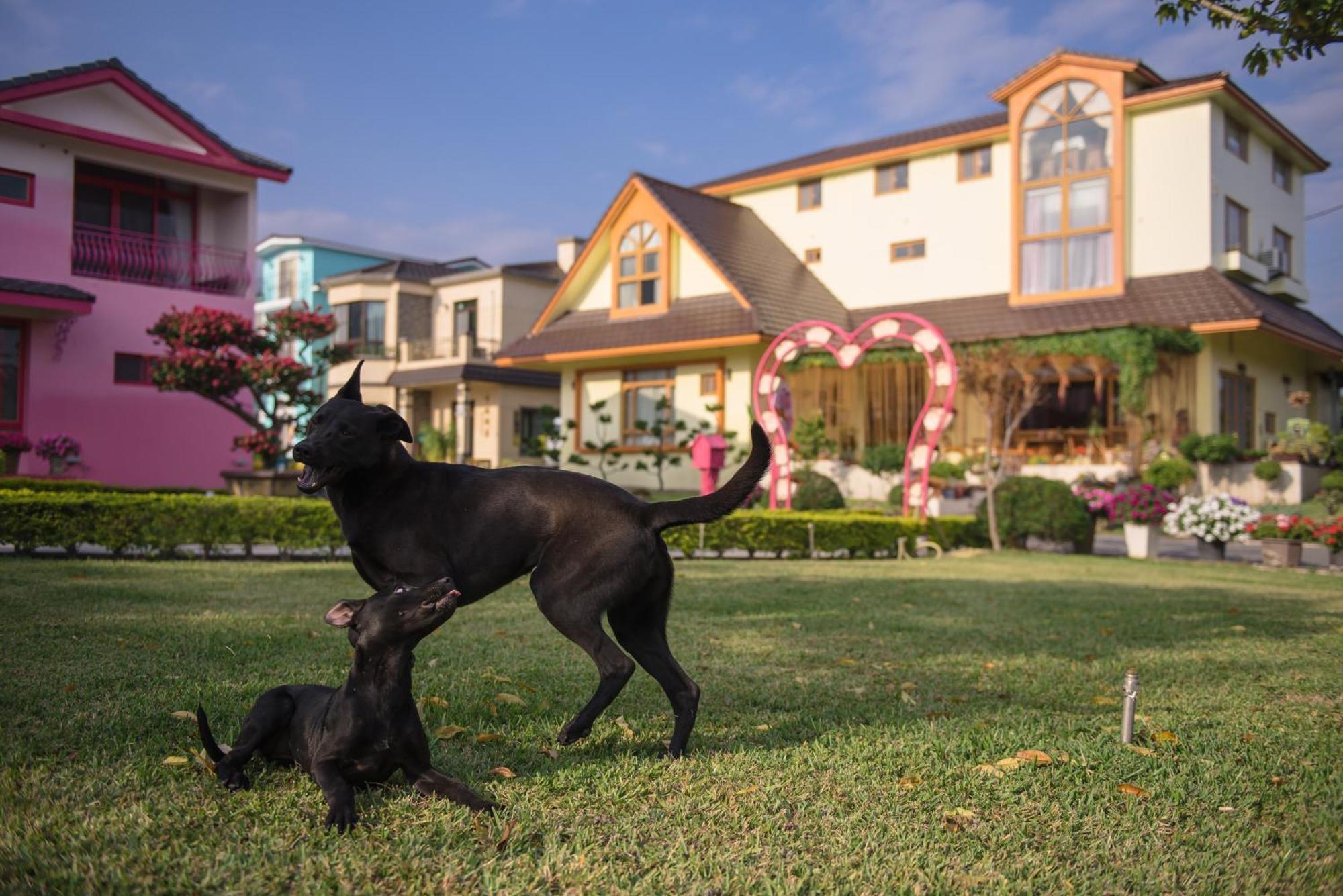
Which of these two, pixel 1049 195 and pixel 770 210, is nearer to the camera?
pixel 1049 195

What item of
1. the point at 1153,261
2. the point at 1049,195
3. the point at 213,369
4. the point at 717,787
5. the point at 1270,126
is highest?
the point at 1270,126

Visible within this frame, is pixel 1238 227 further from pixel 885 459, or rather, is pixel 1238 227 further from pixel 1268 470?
pixel 885 459

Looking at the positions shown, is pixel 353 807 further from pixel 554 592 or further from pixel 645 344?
pixel 645 344

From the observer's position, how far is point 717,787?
11.2 ft

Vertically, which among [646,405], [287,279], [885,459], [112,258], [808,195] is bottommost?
[885,459]

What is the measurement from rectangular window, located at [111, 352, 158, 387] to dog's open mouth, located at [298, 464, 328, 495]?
726 inches

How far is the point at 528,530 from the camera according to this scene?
3.69 meters

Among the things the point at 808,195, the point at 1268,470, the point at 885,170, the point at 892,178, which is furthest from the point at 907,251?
the point at 1268,470

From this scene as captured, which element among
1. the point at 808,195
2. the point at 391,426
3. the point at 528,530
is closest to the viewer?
the point at 391,426

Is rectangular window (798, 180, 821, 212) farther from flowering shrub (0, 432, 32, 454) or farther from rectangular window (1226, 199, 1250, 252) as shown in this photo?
flowering shrub (0, 432, 32, 454)

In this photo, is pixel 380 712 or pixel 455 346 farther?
pixel 455 346

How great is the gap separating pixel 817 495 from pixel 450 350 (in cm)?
1874

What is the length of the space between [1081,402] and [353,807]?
2759cm

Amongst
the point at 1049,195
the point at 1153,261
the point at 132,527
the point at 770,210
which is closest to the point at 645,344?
the point at 770,210
